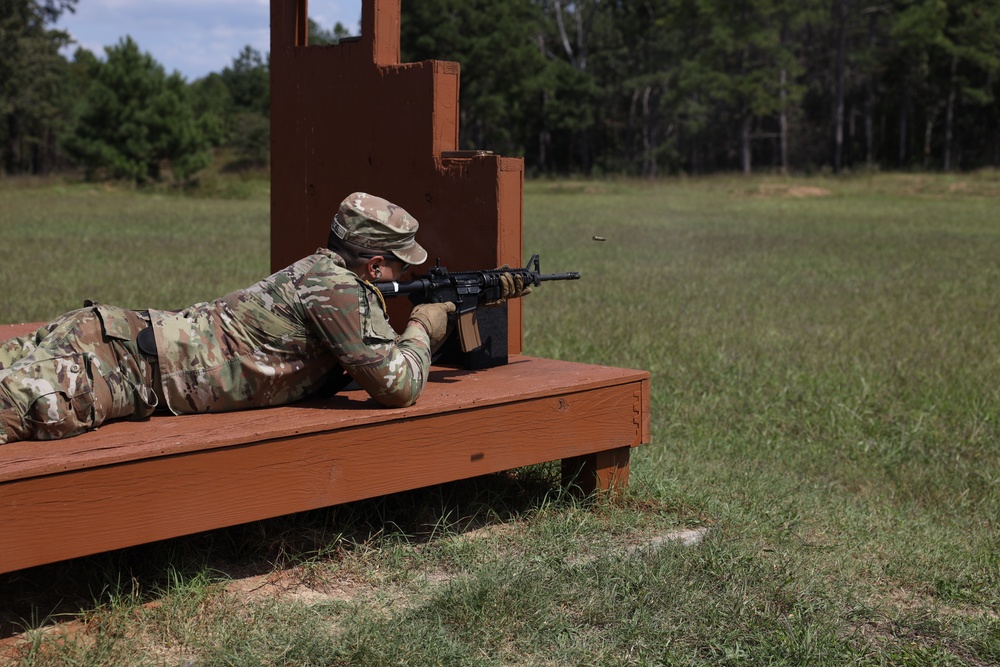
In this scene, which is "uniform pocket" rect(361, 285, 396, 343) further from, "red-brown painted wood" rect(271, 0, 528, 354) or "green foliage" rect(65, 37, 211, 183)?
"green foliage" rect(65, 37, 211, 183)

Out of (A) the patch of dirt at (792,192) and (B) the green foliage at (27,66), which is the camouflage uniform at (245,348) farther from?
(B) the green foliage at (27,66)

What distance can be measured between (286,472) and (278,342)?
0.50 m

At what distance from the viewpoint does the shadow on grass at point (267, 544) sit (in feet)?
10.9

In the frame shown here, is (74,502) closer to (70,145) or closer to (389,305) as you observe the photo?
(389,305)

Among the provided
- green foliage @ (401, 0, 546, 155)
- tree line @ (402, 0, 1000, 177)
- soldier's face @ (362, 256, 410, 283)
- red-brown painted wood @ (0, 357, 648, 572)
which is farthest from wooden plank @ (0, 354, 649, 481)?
tree line @ (402, 0, 1000, 177)

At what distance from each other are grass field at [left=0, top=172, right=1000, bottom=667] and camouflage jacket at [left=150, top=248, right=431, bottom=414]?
1.94 feet

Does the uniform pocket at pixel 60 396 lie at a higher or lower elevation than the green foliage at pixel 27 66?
lower

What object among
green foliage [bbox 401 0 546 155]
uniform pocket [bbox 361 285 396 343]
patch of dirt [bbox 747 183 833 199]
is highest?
green foliage [bbox 401 0 546 155]

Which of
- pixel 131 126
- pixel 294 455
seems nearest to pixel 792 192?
pixel 131 126

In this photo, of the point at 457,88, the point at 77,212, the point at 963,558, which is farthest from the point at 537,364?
the point at 77,212

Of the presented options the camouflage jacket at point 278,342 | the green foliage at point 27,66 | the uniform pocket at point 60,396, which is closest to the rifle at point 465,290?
the camouflage jacket at point 278,342

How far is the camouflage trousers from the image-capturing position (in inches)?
123

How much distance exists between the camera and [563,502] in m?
4.39

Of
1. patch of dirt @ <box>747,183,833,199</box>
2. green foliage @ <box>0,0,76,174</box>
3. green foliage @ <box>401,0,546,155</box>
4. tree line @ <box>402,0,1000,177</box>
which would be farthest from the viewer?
green foliage @ <box>401,0,546,155</box>
